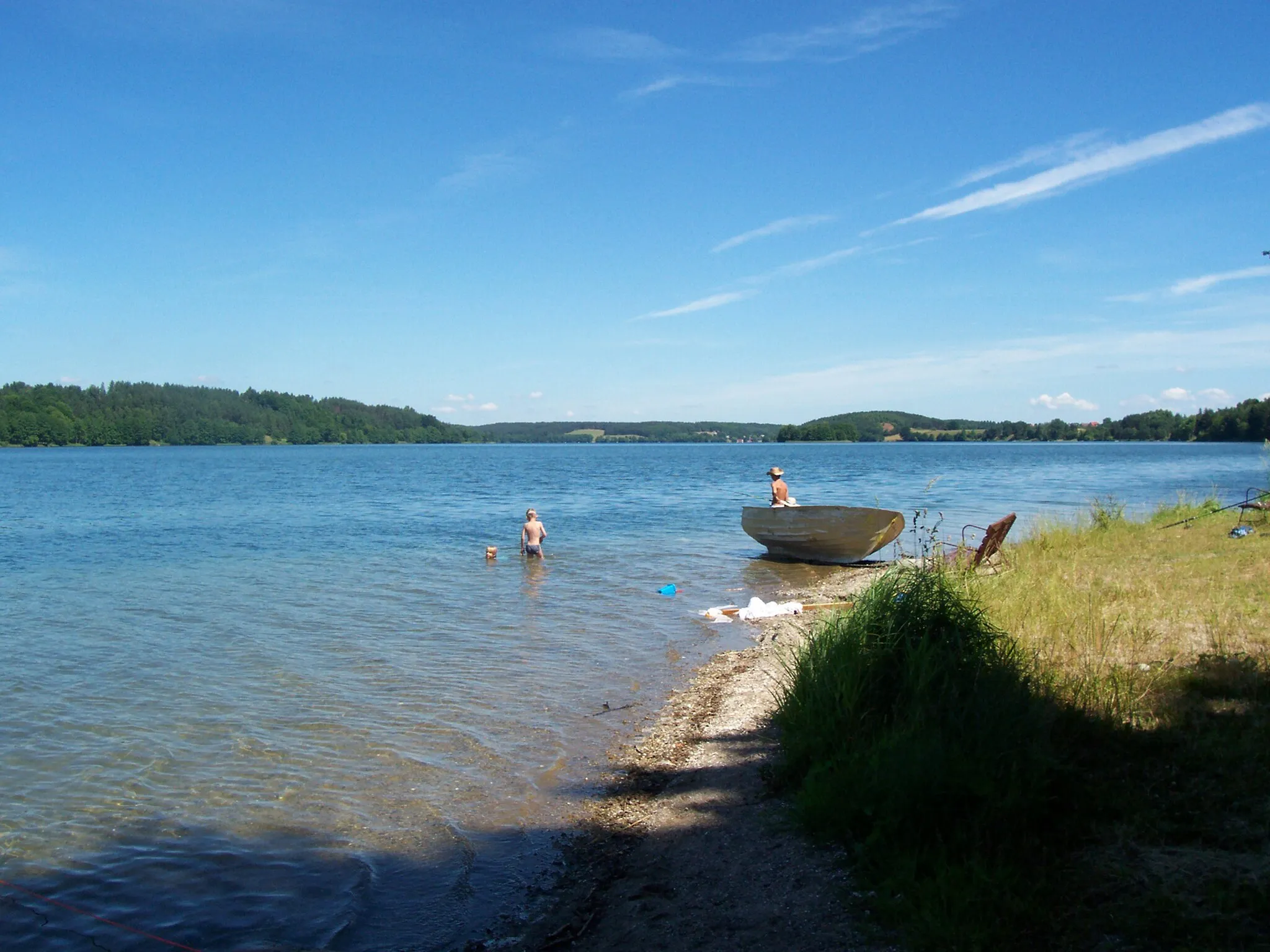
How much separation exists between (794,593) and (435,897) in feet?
38.8

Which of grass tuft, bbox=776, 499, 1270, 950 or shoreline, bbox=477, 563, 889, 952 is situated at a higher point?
grass tuft, bbox=776, 499, 1270, 950

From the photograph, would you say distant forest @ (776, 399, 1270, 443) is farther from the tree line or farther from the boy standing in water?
the boy standing in water

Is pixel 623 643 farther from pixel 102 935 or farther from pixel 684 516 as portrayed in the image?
pixel 684 516

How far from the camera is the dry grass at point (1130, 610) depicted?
609cm

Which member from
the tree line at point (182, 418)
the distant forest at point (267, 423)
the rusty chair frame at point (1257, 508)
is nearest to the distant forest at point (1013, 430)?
the distant forest at point (267, 423)

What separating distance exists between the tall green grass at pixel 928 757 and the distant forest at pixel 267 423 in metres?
115

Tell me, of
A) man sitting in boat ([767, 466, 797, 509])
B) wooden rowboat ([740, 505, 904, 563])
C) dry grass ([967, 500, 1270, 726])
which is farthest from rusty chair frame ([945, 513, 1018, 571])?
man sitting in boat ([767, 466, 797, 509])

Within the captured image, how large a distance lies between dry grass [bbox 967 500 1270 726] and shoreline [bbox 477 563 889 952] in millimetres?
2120

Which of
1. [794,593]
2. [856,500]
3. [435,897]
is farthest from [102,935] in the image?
[856,500]

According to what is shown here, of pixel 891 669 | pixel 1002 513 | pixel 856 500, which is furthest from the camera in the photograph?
pixel 856 500

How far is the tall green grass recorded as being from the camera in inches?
157

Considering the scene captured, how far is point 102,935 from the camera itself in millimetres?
4984

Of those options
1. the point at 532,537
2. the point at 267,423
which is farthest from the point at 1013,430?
the point at 532,537

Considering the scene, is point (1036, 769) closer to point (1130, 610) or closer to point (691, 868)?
point (691, 868)
